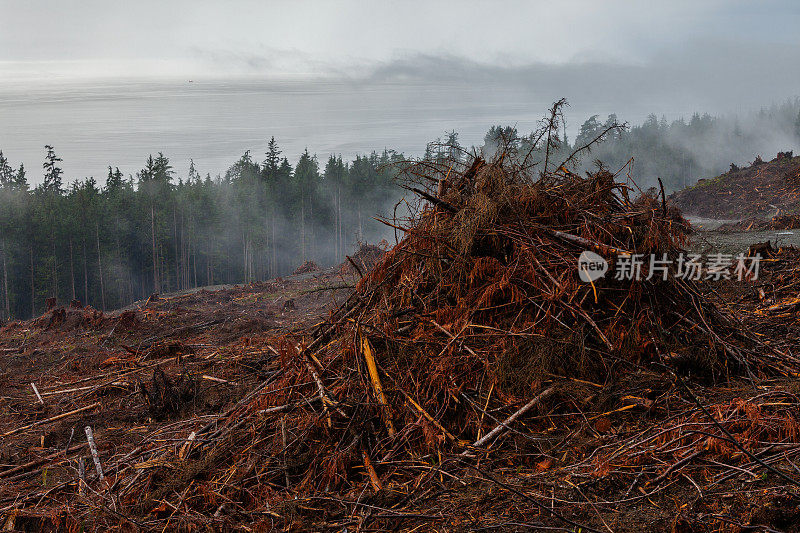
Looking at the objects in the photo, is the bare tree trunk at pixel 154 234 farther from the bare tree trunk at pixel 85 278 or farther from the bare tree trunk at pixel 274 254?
the bare tree trunk at pixel 274 254

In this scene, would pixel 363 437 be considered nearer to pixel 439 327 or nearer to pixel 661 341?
pixel 439 327

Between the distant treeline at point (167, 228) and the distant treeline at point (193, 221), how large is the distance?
0.13 m

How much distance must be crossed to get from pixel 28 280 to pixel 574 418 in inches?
2144

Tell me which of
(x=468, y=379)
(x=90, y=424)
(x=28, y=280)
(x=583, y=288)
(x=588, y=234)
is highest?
(x=588, y=234)

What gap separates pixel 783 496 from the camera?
95.7 inches

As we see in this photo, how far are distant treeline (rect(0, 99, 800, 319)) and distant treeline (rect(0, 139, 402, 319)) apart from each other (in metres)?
0.13

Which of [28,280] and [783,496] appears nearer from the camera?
[783,496]

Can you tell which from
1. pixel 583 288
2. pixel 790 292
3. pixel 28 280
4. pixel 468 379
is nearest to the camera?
pixel 468 379

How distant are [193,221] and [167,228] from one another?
14.9ft

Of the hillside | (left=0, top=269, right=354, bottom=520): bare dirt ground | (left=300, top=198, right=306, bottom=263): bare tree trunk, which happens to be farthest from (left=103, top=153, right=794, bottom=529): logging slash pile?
(left=300, top=198, right=306, bottom=263): bare tree trunk

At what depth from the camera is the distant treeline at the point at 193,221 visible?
153 feet

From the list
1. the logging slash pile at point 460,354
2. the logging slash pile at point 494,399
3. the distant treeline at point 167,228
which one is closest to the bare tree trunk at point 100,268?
the distant treeline at point 167,228

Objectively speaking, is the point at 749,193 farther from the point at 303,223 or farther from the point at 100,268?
the point at 100,268

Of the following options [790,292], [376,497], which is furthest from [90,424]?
[790,292]
